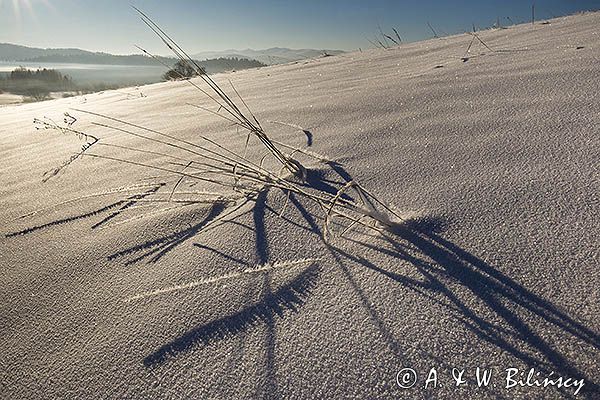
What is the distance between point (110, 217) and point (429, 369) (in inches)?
31.9

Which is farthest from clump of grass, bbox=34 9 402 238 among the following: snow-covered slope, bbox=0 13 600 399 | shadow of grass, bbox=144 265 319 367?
shadow of grass, bbox=144 265 319 367

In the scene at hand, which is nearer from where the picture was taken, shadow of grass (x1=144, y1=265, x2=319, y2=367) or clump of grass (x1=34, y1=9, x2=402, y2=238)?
shadow of grass (x1=144, y1=265, x2=319, y2=367)

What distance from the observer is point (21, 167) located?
5.16 ft

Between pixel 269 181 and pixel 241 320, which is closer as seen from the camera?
pixel 241 320

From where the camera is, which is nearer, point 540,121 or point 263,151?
point 540,121

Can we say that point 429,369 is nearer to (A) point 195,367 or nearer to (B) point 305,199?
(A) point 195,367

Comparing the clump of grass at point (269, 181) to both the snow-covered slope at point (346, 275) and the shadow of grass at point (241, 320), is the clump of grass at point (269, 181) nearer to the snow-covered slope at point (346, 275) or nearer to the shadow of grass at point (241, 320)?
the snow-covered slope at point (346, 275)

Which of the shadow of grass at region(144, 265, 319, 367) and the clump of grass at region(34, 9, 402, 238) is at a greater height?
the clump of grass at region(34, 9, 402, 238)

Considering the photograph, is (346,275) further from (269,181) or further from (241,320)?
(269,181)

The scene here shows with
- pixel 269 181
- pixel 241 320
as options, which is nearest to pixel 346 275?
pixel 241 320

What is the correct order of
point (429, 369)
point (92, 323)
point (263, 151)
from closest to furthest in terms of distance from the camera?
point (429, 369) → point (92, 323) → point (263, 151)

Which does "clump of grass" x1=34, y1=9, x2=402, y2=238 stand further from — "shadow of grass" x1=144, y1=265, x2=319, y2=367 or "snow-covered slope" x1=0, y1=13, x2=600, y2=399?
"shadow of grass" x1=144, y1=265, x2=319, y2=367

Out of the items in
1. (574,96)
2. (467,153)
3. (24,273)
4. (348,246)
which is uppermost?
(574,96)

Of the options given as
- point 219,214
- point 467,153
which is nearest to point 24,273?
point 219,214
